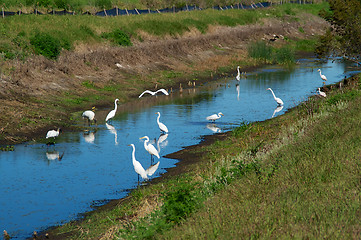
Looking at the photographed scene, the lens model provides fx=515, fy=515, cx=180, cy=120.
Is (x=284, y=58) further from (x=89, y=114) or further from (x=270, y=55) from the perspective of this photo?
(x=89, y=114)

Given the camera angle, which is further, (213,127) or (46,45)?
(46,45)

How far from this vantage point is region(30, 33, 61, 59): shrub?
35.3m

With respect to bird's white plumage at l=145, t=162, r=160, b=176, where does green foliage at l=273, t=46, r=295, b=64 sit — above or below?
below

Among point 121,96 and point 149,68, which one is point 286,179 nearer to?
point 121,96

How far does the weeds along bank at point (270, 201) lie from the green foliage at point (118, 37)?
101 ft

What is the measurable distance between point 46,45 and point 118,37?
10.3 metres

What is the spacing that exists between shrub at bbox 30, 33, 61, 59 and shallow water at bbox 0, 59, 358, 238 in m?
7.01

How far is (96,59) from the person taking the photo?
3831 cm

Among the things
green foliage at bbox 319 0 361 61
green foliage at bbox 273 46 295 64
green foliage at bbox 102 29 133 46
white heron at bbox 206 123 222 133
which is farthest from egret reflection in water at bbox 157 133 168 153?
green foliage at bbox 273 46 295 64

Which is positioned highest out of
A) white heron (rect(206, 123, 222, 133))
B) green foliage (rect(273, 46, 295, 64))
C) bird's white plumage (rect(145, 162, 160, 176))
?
bird's white plumage (rect(145, 162, 160, 176))

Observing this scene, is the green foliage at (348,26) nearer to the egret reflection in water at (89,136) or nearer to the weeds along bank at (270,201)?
the egret reflection in water at (89,136)

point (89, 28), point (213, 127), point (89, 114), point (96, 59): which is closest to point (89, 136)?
point (89, 114)

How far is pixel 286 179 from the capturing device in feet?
32.7

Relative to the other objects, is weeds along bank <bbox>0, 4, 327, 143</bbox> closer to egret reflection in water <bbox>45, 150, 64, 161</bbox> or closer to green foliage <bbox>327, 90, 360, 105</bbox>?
egret reflection in water <bbox>45, 150, 64, 161</bbox>
